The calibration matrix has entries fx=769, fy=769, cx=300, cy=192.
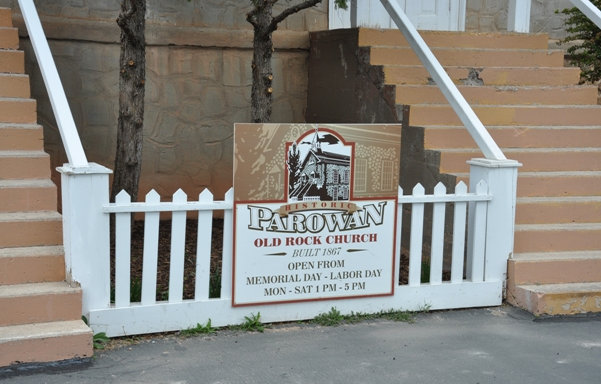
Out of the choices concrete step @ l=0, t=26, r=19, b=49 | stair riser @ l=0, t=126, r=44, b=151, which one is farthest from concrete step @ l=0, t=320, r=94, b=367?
concrete step @ l=0, t=26, r=19, b=49

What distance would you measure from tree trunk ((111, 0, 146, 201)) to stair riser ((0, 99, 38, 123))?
893 mm

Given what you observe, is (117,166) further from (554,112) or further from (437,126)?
(554,112)

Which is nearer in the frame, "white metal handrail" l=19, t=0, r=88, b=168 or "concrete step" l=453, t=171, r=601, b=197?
"white metal handrail" l=19, t=0, r=88, b=168

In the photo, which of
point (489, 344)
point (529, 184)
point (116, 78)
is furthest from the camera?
point (116, 78)

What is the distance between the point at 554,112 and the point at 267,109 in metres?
2.84

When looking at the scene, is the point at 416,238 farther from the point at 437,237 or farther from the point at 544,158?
the point at 544,158

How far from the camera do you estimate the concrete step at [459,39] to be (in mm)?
7883

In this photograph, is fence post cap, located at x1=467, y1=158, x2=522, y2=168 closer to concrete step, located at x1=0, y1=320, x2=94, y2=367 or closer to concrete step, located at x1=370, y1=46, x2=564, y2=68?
concrete step, located at x1=370, y1=46, x2=564, y2=68

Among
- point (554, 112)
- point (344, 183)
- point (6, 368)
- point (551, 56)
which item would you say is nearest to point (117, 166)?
point (344, 183)

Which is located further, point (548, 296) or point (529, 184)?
point (529, 184)

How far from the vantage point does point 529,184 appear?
253 inches

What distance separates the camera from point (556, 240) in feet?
19.7

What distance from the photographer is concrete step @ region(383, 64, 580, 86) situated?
7508mm

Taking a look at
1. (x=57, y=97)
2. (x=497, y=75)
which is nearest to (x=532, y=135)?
(x=497, y=75)
